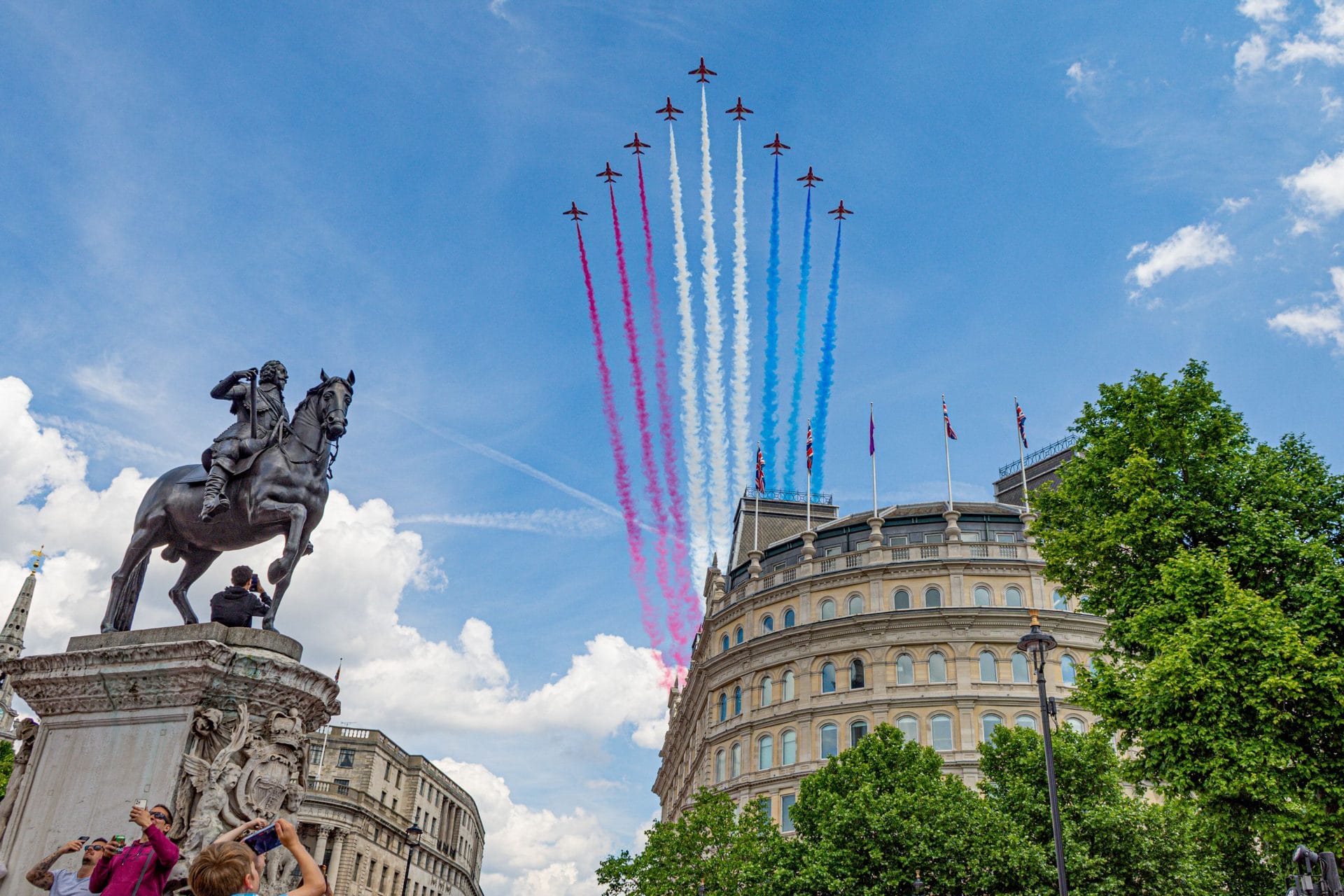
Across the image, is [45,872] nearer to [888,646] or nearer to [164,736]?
[164,736]

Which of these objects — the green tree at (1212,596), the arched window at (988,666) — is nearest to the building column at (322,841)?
the arched window at (988,666)

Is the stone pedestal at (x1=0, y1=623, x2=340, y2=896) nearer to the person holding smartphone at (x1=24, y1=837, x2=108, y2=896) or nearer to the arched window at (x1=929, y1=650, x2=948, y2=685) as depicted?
the person holding smartphone at (x1=24, y1=837, x2=108, y2=896)

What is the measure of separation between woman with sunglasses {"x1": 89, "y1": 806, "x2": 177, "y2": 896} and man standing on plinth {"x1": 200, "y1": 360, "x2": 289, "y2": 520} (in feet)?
11.2

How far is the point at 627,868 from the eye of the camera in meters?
38.8

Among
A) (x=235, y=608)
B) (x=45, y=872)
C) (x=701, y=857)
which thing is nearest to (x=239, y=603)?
(x=235, y=608)

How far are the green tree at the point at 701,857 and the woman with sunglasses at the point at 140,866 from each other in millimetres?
29521

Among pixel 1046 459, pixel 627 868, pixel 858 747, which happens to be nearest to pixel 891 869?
pixel 858 747

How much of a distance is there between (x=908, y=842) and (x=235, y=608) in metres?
26.1

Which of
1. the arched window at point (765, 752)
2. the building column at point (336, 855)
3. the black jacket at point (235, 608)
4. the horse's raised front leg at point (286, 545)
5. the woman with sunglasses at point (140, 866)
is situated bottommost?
the woman with sunglasses at point (140, 866)

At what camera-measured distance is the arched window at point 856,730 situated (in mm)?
49750

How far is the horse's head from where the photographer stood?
9766mm

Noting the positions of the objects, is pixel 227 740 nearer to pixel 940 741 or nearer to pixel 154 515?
pixel 154 515

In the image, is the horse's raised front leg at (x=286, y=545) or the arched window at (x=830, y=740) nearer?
the horse's raised front leg at (x=286, y=545)

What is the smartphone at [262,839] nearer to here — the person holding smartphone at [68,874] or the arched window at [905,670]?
the person holding smartphone at [68,874]
